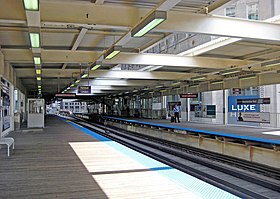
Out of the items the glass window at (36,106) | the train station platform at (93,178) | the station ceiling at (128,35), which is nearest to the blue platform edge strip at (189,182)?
the train station platform at (93,178)

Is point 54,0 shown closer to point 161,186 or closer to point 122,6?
point 122,6

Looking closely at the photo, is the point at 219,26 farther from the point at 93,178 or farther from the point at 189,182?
the point at 93,178

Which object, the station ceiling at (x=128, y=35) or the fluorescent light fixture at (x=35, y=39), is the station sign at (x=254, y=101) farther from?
the fluorescent light fixture at (x=35, y=39)

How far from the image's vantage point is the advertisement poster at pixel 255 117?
652 inches

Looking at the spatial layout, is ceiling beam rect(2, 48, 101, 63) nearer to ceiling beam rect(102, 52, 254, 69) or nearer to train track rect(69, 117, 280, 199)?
ceiling beam rect(102, 52, 254, 69)

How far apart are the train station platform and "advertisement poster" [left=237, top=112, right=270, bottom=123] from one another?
10356 mm

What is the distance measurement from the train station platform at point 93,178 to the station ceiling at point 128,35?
327cm

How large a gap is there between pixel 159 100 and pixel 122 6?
2347 centimetres

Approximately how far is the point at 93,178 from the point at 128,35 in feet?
13.4

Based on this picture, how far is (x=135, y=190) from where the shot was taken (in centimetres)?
520

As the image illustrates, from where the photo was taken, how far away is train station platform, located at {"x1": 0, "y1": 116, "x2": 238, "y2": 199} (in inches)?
197

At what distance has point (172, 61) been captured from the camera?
13805 millimetres

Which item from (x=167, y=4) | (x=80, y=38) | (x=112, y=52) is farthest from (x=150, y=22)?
(x=80, y=38)

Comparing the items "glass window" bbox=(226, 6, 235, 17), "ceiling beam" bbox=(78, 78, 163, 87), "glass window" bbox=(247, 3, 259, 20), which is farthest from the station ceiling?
"glass window" bbox=(247, 3, 259, 20)
